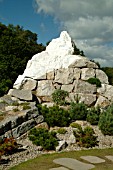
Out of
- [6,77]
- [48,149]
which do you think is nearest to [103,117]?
[48,149]

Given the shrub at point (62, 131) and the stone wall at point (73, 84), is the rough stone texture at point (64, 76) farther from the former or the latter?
the shrub at point (62, 131)

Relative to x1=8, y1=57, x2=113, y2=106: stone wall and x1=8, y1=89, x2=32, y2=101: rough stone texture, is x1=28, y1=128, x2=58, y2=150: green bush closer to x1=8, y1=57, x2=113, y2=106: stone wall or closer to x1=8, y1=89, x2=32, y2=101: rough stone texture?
x1=8, y1=89, x2=32, y2=101: rough stone texture

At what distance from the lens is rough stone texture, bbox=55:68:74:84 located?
22297mm

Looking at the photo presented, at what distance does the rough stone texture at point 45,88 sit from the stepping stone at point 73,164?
10.8 metres

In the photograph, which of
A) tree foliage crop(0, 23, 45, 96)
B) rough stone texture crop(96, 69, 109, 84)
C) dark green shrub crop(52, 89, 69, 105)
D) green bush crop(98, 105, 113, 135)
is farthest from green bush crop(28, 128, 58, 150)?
tree foliage crop(0, 23, 45, 96)

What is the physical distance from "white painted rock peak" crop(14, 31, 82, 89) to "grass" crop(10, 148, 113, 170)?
11412mm

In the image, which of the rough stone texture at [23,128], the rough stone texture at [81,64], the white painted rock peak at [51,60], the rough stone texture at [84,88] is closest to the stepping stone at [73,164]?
the rough stone texture at [23,128]

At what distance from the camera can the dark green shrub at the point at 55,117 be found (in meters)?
15.5

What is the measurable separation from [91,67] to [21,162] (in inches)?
559

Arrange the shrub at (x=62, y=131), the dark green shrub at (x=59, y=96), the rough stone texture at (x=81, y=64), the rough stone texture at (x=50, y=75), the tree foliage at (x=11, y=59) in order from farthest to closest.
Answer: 1. the tree foliage at (x=11, y=59)
2. the rough stone texture at (x=81, y=64)
3. the rough stone texture at (x=50, y=75)
4. the dark green shrub at (x=59, y=96)
5. the shrub at (x=62, y=131)

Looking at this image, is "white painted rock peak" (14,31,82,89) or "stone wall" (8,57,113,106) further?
"white painted rock peak" (14,31,82,89)

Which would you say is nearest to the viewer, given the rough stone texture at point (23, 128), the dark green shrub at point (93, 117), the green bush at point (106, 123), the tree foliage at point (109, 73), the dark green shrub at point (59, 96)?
the rough stone texture at point (23, 128)

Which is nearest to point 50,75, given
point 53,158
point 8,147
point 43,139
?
point 43,139

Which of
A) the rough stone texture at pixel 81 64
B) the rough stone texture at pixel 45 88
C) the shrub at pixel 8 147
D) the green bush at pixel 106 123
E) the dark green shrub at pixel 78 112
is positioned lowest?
the shrub at pixel 8 147
